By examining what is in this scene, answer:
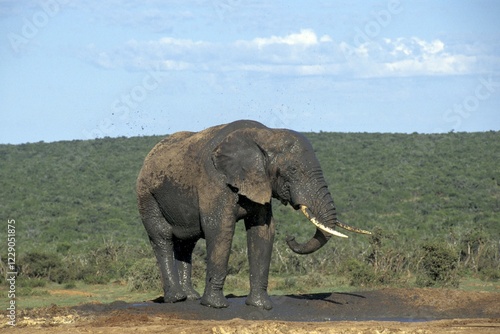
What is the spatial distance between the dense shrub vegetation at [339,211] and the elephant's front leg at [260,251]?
19.3 ft

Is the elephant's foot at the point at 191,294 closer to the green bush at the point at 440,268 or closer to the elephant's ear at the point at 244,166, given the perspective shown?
the elephant's ear at the point at 244,166

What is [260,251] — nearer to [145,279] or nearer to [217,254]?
[217,254]

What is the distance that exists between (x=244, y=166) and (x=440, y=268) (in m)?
7.26

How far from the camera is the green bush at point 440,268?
66.5 ft

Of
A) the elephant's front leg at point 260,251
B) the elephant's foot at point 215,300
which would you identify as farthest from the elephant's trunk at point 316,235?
the elephant's foot at point 215,300

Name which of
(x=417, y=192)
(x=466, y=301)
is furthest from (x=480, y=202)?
(x=466, y=301)

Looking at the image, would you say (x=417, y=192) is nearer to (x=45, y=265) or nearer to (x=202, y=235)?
(x=45, y=265)

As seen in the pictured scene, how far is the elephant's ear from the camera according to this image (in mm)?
14508

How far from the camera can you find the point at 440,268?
2039cm

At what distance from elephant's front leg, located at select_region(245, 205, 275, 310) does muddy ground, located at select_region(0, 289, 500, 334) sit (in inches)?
8.6

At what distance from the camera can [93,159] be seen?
7281 cm

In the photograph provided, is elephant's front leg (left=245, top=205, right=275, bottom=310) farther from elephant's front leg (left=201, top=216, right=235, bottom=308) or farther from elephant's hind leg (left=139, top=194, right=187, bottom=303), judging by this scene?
elephant's hind leg (left=139, top=194, right=187, bottom=303)

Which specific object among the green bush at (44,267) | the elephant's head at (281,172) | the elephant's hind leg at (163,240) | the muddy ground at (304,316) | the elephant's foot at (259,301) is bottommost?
the muddy ground at (304,316)

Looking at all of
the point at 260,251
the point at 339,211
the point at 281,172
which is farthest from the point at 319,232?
the point at 339,211
